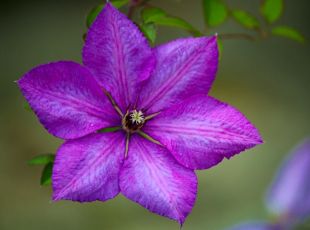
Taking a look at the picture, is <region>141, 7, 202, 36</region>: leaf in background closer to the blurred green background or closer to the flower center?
the flower center

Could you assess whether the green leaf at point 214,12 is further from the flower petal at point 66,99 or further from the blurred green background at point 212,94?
the blurred green background at point 212,94

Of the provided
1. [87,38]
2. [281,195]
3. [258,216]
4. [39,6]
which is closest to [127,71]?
[87,38]

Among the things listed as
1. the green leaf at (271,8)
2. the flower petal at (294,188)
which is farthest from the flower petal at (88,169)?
the green leaf at (271,8)

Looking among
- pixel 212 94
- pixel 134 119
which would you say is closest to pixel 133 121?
pixel 134 119

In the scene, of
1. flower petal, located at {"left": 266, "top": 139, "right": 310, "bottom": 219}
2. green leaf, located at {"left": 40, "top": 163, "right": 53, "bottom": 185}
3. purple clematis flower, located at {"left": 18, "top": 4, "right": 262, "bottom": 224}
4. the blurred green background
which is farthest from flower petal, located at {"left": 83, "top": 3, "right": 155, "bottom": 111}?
the blurred green background

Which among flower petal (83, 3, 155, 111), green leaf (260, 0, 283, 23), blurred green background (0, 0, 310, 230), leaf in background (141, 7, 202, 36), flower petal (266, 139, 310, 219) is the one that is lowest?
blurred green background (0, 0, 310, 230)

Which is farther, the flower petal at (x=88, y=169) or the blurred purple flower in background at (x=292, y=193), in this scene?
the blurred purple flower in background at (x=292, y=193)

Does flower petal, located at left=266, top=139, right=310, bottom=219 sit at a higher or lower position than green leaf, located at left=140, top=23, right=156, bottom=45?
lower
